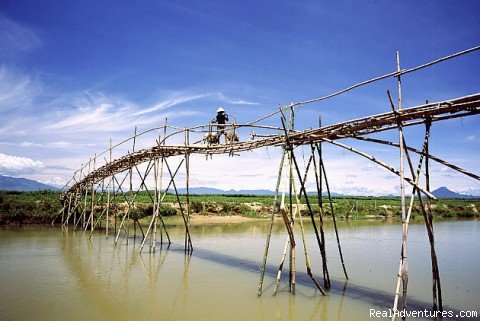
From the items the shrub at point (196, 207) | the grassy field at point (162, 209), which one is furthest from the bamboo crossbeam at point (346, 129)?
the shrub at point (196, 207)

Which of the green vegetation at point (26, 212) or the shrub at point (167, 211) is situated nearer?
the green vegetation at point (26, 212)

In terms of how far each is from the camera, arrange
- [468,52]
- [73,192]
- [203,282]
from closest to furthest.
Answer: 1. [468,52]
2. [203,282]
3. [73,192]

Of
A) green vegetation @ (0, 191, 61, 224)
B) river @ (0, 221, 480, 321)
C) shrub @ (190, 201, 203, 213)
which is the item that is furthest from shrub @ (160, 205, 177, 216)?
river @ (0, 221, 480, 321)

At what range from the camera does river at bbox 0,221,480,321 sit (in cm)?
746

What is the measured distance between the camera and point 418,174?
6480 mm

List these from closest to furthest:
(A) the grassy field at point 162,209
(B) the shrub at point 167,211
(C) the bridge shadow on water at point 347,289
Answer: (C) the bridge shadow on water at point 347,289
(A) the grassy field at point 162,209
(B) the shrub at point 167,211

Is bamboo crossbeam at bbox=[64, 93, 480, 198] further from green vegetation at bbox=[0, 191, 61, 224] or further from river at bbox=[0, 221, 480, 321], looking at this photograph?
green vegetation at bbox=[0, 191, 61, 224]

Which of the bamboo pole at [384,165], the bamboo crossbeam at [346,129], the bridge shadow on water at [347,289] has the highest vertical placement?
the bamboo crossbeam at [346,129]

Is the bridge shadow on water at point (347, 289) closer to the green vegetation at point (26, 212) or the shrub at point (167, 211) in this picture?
the green vegetation at point (26, 212)

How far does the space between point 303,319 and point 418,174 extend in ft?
11.8

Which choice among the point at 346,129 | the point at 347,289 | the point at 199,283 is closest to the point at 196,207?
the point at 199,283

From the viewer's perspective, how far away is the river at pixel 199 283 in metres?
7.46

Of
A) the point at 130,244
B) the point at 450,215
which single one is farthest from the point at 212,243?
the point at 450,215

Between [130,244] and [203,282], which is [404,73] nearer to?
[203,282]
